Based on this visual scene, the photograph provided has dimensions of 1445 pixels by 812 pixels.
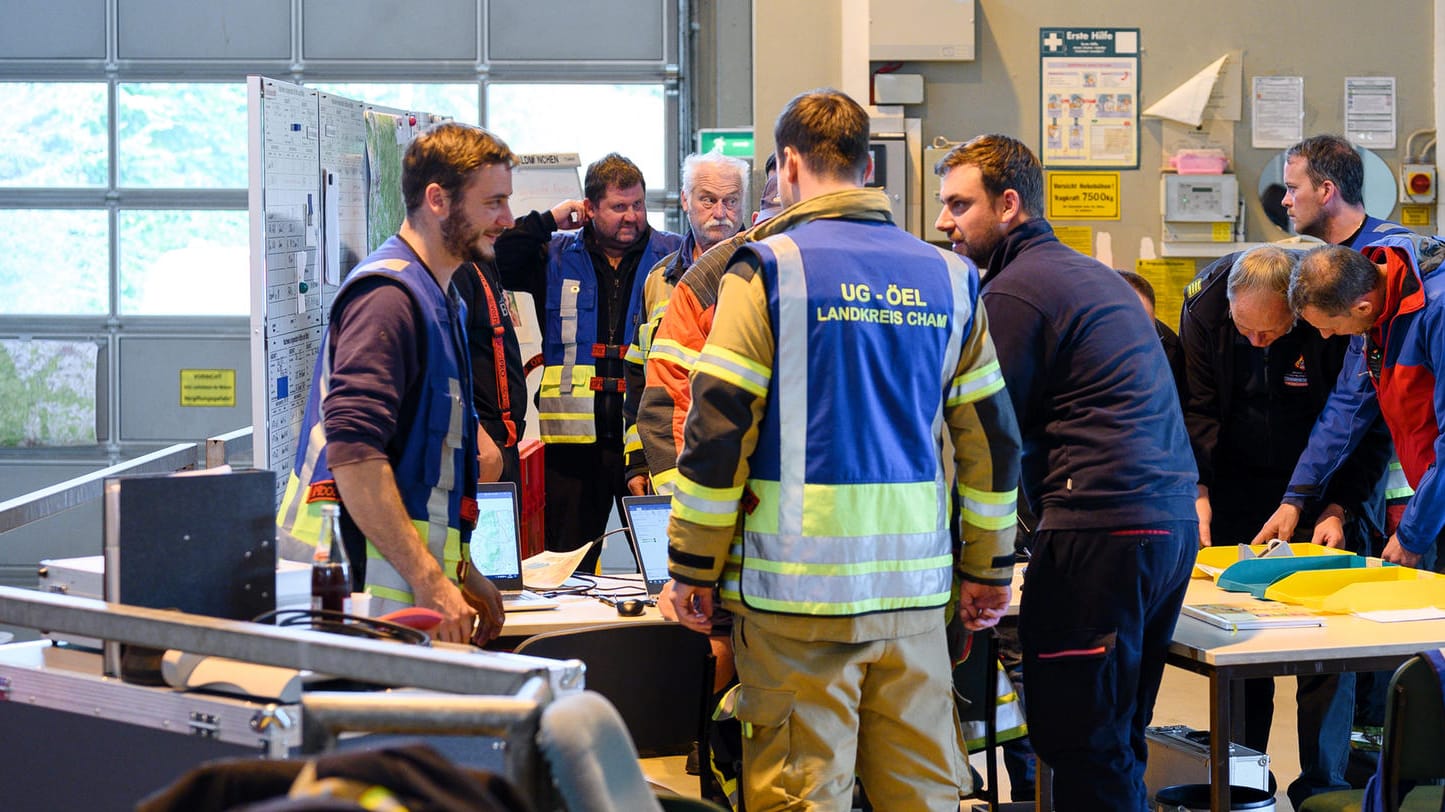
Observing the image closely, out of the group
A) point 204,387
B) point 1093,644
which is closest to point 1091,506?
point 1093,644

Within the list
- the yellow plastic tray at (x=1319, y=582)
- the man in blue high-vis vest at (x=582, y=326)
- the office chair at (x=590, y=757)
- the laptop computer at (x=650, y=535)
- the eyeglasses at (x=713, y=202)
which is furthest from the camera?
the man in blue high-vis vest at (x=582, y=326)

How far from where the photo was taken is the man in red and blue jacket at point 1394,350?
3.68 metres

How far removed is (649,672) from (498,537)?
904mm

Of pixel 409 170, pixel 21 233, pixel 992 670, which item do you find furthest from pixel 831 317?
pixel 21 233

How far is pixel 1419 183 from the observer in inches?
227

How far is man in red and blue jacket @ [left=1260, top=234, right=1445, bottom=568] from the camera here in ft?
12.1

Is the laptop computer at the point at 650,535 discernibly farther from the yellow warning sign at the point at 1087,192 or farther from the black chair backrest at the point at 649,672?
the yellow warning sign at the point at 1087,192

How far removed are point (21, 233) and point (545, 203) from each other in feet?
9.62

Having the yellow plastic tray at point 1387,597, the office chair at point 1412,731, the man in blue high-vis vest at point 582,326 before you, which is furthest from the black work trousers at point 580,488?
the office chair at point 1412,731

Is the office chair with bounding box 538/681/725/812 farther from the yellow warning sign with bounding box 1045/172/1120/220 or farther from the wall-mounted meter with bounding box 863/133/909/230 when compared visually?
the yellow warning sign with bounding box 1045/172/1120/220

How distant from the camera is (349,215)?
15.2 feet

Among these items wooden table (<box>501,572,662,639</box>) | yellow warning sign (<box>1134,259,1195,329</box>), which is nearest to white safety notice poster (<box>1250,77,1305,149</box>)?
yellow warning sign (<box>1134,259,1195,329</box>)

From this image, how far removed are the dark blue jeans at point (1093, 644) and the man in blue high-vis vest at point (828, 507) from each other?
15.4 inches

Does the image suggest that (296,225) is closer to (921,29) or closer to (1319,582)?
(921,29)
